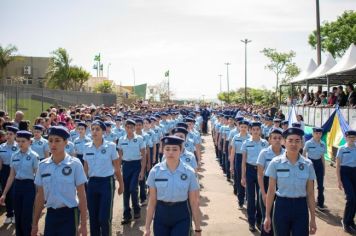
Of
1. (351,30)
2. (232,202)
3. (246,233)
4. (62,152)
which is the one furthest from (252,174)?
(351,30)

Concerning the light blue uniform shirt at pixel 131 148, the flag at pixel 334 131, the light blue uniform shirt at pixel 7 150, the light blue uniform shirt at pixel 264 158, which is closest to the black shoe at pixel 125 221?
the light blue uniform shirt at pixel 131 148

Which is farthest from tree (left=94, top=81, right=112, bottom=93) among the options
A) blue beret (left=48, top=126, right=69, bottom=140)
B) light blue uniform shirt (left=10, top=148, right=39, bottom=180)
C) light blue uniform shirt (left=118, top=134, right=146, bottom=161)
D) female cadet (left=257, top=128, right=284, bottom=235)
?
blue beret (left=48, top=126, right=69, bottom=140)

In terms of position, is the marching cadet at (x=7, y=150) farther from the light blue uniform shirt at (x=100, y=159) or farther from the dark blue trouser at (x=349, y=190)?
the dark blue trouser at (x=349, y=190)

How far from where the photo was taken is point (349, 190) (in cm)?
827

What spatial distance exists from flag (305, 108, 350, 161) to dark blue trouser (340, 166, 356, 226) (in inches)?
278

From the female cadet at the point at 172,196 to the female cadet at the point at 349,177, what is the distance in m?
4.42

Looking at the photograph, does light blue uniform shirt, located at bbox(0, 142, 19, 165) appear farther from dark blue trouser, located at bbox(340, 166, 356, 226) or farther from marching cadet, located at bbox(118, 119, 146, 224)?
dark blue trouser, located at bbox(340, 166, 356, 226)

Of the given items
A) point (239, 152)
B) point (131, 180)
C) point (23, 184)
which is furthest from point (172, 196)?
point (239, 152)

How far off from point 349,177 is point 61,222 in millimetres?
5916

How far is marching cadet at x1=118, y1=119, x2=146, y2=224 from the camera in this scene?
9008 millimetres

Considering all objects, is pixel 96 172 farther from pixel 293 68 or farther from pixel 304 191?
pixel 293 68

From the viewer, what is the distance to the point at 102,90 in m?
52.6

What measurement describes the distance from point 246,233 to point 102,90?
46.2m

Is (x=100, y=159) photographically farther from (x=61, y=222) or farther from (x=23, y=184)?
(x=61, y=222)
